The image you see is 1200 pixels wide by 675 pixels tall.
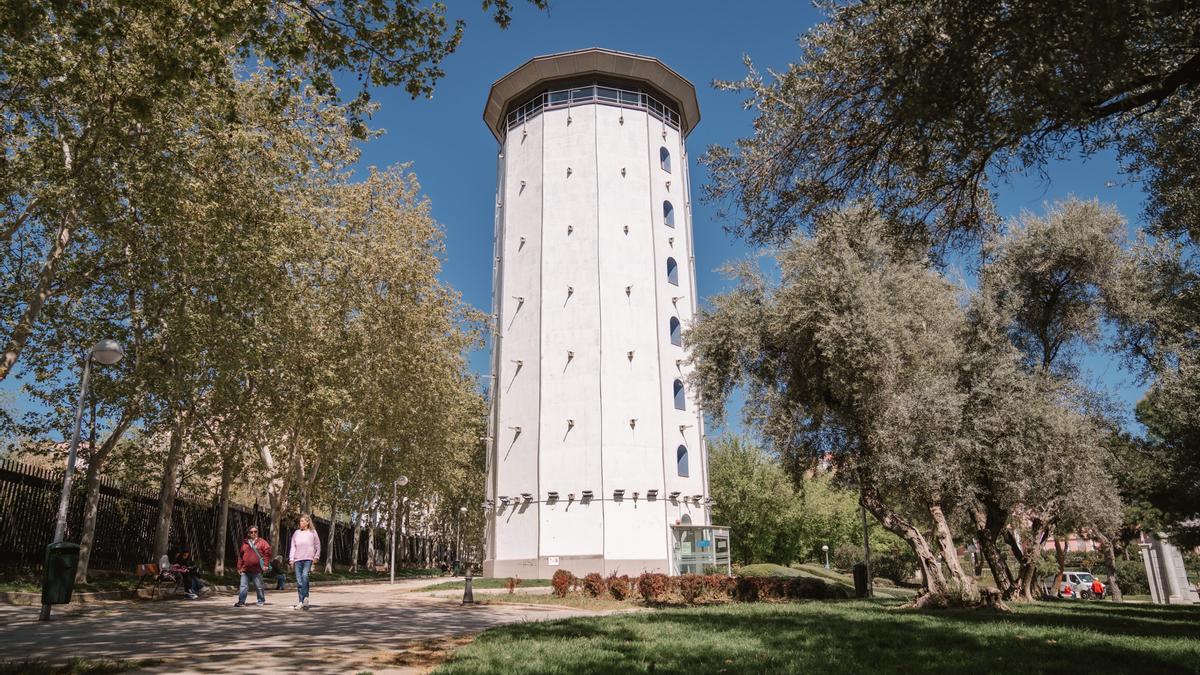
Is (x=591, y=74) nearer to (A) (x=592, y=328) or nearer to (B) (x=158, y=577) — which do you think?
(A) (x=592, y=328)

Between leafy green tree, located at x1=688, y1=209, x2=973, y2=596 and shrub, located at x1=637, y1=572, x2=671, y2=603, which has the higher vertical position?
leafy green tree, located at x1=688, y1=209, x2=973, y2=596

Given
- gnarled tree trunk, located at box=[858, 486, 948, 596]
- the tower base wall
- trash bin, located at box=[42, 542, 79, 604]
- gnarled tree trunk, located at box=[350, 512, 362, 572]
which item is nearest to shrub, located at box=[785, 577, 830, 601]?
gnarled tree trunk, located at box=[858, 486, 948, 596]

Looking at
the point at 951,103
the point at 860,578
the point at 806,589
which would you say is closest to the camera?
the point at 951,103

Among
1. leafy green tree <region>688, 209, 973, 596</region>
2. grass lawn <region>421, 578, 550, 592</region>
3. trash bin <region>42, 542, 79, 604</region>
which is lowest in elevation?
grass lawn <region>421, 578, 550, 592</region>

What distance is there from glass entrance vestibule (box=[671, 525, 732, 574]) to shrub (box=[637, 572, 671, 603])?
13928mm

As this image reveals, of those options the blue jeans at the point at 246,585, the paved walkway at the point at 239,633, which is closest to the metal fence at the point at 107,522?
the paved walkway at the point at 239,633

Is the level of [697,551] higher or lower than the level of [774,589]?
higher

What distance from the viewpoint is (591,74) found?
39531mm

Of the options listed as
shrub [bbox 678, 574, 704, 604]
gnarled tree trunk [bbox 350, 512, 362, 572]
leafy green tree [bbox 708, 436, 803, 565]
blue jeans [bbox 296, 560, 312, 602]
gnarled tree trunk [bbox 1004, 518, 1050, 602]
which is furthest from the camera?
leafy green tree [bbox 708, 436, 803, 565]

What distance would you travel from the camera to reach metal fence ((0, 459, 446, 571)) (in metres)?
18.8

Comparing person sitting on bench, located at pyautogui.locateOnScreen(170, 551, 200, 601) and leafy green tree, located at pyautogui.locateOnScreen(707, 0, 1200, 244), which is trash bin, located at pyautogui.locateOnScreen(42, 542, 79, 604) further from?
leafy green tree, located at pyautogui.locateOnScreen(707, 0, 1200, 244)

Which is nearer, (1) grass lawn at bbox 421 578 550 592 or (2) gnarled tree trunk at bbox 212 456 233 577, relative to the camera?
(1) grass lawn at bbox 421 578 550 592

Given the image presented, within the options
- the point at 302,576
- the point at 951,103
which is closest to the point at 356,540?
the point at 302,576

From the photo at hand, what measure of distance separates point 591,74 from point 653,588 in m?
29.3
